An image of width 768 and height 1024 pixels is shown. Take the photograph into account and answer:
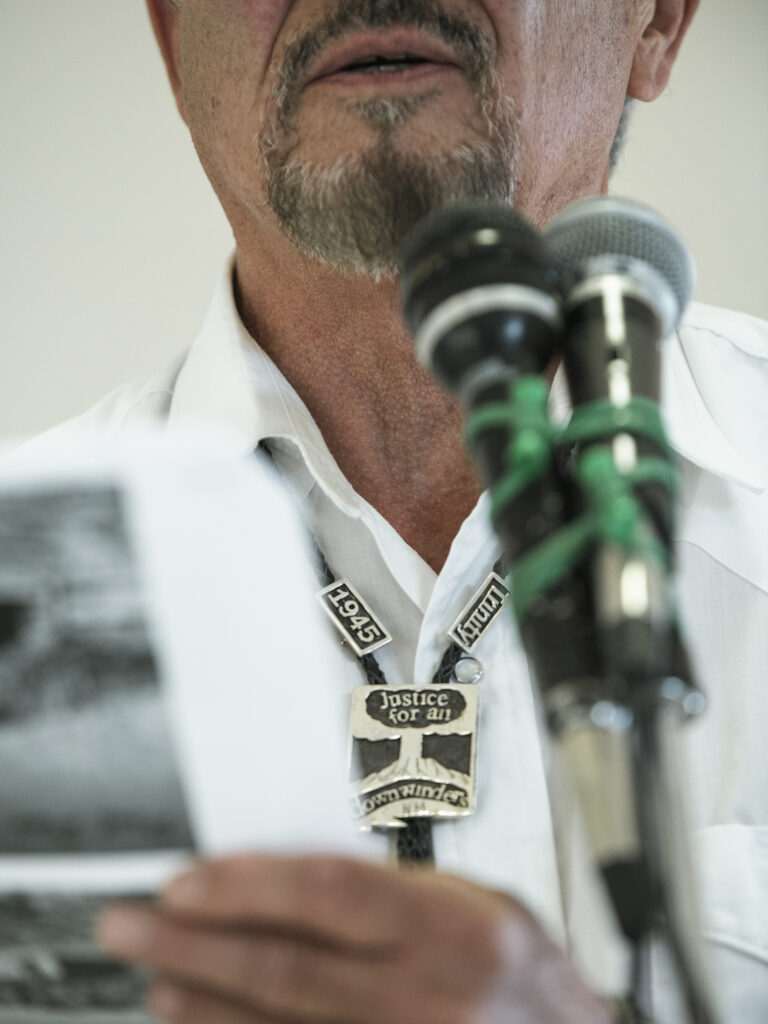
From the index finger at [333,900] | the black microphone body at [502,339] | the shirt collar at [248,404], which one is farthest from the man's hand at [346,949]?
the shirt collar at [248,404]

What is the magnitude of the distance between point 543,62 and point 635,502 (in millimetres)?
820

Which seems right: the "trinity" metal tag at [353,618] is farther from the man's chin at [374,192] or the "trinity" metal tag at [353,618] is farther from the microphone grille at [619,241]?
the microphone grille at [619,241]

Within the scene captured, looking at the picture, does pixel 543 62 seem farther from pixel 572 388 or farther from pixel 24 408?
pixel 24 408

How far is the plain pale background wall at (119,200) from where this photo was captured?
5.80ft

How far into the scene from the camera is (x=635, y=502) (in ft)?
1.49

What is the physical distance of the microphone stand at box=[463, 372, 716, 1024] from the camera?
0.42 m

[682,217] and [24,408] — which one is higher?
[682,217]

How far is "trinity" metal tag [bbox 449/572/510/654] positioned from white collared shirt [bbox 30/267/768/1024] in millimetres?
14

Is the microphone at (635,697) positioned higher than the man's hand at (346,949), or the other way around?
the microphone at (635,697)

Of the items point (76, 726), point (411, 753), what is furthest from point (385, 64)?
point (76, 726)

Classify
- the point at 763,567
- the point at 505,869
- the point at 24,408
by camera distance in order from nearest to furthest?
the point at 505,869
the point at 763,567
the point at 24,408

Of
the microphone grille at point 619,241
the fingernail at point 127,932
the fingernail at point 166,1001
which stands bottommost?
the fingernail at point 166,1001

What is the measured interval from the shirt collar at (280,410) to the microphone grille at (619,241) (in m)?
0.50

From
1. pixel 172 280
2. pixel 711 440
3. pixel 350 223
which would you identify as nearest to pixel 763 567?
pixel 711 440
